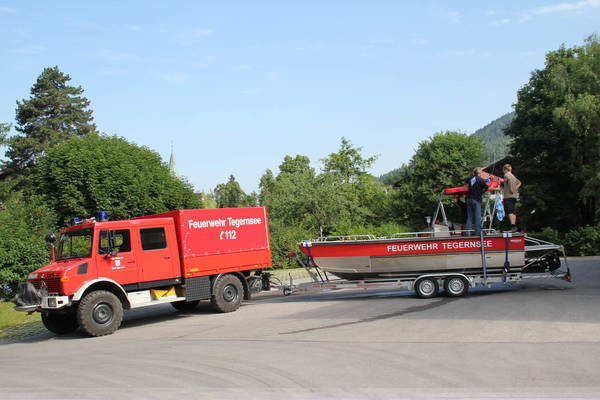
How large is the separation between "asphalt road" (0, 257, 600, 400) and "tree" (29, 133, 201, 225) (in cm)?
2008

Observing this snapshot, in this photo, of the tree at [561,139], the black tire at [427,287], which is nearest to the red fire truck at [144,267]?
the black tire at [427,287]

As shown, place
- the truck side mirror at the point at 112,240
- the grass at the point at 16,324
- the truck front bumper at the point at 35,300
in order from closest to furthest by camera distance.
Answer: the truck front bumper at the point at 35,300 → the truck side mirror at the point at 112,240 → the grass at the point at 16,324

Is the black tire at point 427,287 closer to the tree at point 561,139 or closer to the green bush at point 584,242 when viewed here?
the green bush at point 584,242

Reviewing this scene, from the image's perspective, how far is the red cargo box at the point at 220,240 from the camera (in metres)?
12.5

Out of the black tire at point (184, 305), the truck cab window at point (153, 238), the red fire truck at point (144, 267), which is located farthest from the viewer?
the black tire at point (184, 305)

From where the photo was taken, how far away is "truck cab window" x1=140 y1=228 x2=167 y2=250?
11945 millimetres

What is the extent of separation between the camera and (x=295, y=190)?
36.8 meters

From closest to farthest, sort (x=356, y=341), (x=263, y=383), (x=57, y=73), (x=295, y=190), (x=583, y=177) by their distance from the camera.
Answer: (x=263, y=383) → (x=356, y=341) → (x=583, y=177) → (x=295, y=190) → (x=57, y=73)

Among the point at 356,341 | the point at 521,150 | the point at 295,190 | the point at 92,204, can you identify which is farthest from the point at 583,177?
the point at 92,204

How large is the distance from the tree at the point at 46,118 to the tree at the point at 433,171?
3406cm

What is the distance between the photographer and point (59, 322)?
11523 millimetres

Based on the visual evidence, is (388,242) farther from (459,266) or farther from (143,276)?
(143,276)

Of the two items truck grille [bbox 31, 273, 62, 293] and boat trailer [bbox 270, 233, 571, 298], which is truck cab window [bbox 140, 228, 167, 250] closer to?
truck grille [bbox 31, 273, 62, 293]

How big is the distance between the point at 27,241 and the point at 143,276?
28.7 ft
